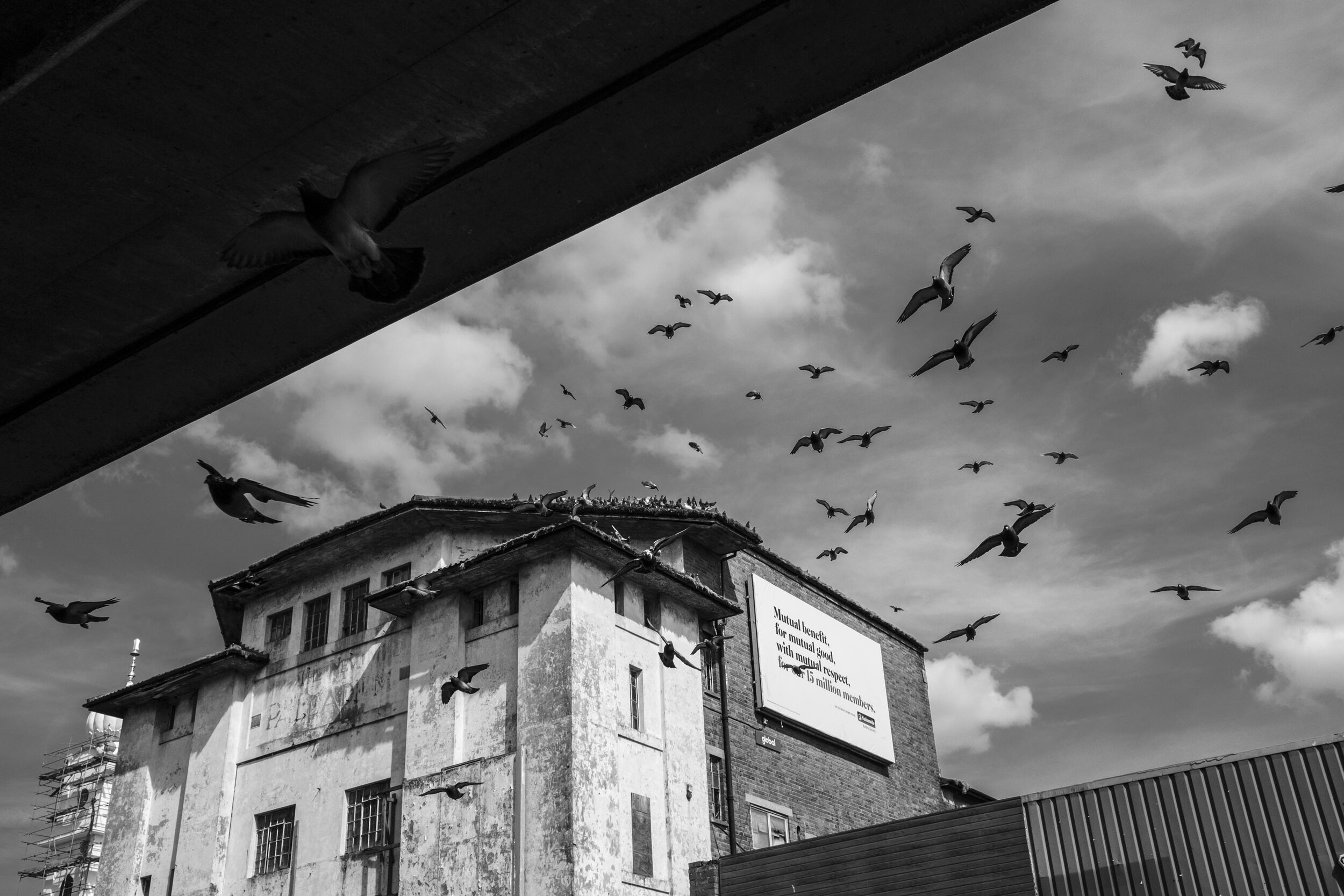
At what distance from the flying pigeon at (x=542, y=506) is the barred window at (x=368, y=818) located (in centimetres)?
747

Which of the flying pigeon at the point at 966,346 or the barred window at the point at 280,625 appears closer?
Answer: the flying pigeon at the point at 966,346

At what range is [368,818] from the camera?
28.8 m

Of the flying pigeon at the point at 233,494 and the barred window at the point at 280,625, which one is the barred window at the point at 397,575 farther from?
the flying pigeon at the point at 233,494

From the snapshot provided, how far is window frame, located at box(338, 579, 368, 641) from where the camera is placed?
3198 cm

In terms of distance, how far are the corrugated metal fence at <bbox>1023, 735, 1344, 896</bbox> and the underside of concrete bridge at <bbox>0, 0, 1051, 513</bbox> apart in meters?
17.0

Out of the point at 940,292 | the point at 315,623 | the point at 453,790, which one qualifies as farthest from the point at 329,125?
the point at 315,623

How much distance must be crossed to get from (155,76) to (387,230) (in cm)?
122

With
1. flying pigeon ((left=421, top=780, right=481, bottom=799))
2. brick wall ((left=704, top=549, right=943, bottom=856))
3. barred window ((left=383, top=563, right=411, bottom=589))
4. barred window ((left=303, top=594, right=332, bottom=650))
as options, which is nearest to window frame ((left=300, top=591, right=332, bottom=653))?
barred window ((left=303, top=594, right=332, bottom=650))

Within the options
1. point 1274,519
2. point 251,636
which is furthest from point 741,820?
point 1274,519

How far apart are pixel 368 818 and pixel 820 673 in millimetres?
12953

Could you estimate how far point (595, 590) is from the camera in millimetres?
27781

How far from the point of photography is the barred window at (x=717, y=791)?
2859 cm

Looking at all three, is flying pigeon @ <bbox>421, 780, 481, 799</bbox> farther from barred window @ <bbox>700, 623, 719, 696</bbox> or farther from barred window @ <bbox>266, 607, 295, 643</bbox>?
barred window @ <bbox>266, 607, 295, 643</bbox>

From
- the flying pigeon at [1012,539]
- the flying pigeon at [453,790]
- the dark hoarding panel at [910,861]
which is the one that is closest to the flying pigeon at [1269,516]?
the flying pigeon at [1012,539]
